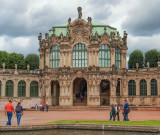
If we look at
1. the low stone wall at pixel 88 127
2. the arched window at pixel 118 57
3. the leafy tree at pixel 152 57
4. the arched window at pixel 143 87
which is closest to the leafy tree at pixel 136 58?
the leafy tree at pixel 152 57

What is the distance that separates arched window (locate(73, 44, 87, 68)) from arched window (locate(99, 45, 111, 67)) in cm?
358

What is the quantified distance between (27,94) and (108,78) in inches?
748

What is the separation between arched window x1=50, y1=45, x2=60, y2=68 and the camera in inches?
2489

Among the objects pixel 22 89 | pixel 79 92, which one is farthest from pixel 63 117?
pixel 79 92

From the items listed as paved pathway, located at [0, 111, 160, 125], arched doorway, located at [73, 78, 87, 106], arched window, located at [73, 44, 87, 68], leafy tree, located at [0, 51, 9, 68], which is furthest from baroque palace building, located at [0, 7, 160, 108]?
paved pathway, located at [0, 111, 160, 125]

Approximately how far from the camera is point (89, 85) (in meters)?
60.0

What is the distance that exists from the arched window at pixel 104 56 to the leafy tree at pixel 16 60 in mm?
27642

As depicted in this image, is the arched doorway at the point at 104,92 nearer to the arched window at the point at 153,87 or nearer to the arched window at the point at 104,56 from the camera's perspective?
the arched window at the point at 104,56

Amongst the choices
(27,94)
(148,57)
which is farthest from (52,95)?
(148,57)

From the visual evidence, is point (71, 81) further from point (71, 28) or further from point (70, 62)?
point (71, 28)

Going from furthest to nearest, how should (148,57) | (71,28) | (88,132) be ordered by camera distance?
1. (148,57)
2. (71,28)
3. (88,132)

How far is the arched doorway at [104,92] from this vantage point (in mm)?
62844

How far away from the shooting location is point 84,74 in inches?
2389

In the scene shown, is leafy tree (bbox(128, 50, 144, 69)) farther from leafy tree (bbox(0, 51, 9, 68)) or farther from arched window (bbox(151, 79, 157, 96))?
leafy tree (bbox(0, 51, 9, 68))
